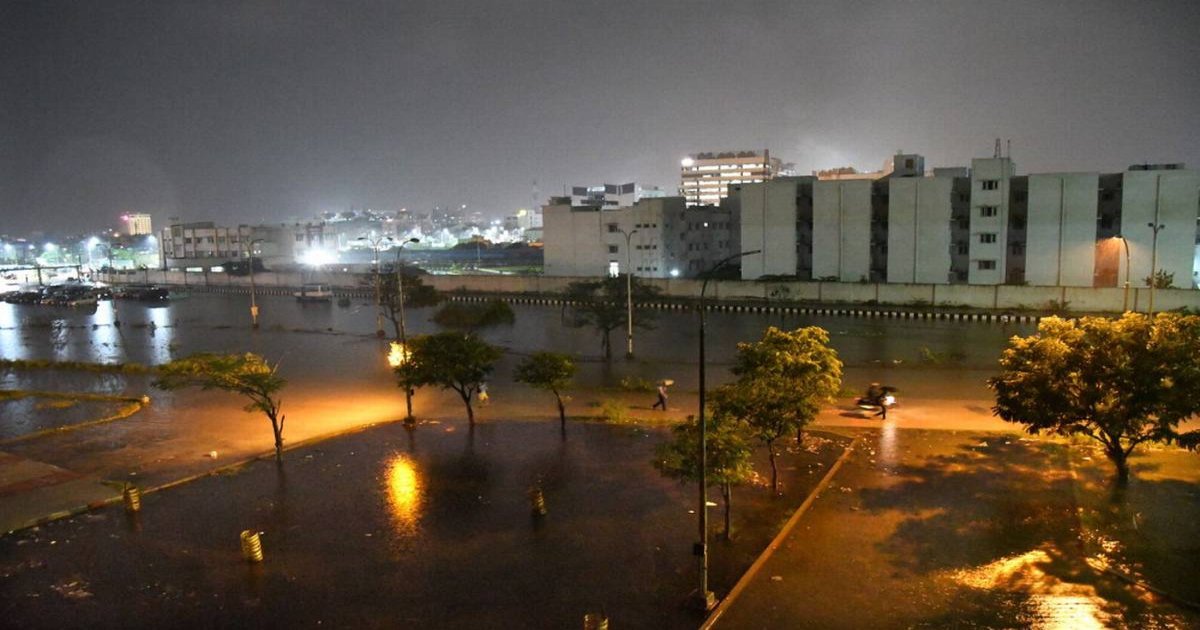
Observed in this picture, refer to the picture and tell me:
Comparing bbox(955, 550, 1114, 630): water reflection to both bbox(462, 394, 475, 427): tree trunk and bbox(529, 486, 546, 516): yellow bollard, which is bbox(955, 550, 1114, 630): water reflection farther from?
bbox(462, 394, 475, 427): tree trunk

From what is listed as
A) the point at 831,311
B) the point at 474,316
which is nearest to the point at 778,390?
the point at 474,316

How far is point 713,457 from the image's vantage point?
46.1ft

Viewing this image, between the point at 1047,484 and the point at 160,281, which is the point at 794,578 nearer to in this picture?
the point at 1047,484

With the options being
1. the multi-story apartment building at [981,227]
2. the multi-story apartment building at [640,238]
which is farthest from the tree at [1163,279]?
the multi-story apartment building at [640,238]

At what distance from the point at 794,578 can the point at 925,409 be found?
1347cm

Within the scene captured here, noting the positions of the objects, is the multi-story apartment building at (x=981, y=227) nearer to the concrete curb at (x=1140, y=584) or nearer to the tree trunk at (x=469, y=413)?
the concrete curb at (x=1140, y=584)

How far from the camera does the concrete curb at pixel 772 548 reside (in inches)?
468

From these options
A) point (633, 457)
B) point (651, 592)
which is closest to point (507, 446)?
point (633, 457)

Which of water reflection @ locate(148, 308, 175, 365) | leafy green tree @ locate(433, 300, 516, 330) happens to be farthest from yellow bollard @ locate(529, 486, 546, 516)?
water reflection @ locate(148, 308, 175, 365)

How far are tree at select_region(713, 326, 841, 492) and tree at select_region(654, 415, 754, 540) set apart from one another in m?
1.67

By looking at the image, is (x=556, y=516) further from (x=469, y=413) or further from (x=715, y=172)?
(x=715, y=172)

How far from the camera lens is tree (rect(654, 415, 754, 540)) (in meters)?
13.9

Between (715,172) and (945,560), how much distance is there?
545 feet

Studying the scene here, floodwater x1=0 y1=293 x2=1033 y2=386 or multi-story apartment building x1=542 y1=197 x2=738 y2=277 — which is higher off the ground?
multi-story apartment building x1=542 y1=197 x2=738 y2=277
